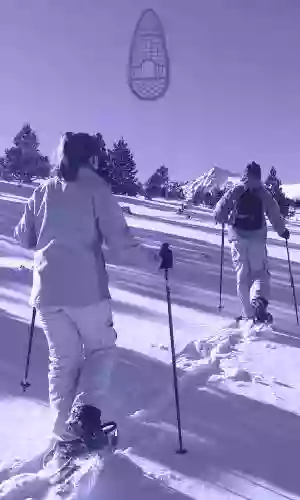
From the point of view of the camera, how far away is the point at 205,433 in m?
3.78

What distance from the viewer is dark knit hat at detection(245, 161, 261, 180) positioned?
656cm

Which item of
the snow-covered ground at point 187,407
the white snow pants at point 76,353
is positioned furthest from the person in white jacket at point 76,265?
the snow-covered ground at point 187,407

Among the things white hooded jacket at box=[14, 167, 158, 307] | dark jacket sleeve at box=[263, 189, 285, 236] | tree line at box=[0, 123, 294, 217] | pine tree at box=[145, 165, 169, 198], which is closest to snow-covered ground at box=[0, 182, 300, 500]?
white hooded jacket at box=[14, 167, 158, 307]

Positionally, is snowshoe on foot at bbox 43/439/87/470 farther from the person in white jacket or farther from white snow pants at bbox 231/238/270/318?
white snow pants at bbox 231/238/270/318

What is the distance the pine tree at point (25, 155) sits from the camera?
4862 cm

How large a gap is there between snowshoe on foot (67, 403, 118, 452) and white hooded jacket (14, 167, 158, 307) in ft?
2.15

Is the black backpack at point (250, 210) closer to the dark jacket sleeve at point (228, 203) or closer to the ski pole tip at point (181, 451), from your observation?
the dark jacket sleeve at point (228, 203)

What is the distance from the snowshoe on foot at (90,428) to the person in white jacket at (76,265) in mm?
164

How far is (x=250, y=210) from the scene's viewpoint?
21.9 feet

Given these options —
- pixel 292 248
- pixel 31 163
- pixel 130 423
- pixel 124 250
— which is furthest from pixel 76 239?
pixel 31 163

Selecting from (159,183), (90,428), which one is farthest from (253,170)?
(159,183)

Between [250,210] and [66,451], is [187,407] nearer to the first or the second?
[66,451]

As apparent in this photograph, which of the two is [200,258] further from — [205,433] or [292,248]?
[205,433]

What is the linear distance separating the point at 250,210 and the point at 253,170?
46cm
